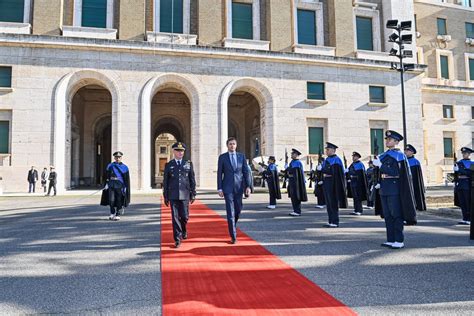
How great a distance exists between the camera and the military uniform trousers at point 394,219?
20.3ft

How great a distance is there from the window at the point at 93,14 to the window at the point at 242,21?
9.04 m

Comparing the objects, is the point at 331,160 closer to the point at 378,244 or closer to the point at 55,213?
the point at 378,244

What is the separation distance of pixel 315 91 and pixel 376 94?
5.27 m

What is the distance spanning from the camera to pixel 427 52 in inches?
1280

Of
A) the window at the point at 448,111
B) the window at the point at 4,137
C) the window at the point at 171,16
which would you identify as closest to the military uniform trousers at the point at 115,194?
the window at the point at 4,137

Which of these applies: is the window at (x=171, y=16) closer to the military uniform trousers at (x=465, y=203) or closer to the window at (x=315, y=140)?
the window at (x=315, y=140)

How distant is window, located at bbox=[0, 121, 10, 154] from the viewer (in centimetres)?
2012

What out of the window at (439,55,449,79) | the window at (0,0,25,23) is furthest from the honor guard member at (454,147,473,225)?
the window at (439,55,449,79)

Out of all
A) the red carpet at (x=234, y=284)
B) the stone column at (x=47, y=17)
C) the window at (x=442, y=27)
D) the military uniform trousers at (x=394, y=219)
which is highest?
the window at (x=442, y=27)

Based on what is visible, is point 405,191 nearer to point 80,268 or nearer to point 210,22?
point 80,268

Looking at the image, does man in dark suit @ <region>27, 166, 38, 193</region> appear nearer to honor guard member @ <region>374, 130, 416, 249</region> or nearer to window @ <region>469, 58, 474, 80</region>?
honor guard member @ <region>374, 130, 416, 249</region>

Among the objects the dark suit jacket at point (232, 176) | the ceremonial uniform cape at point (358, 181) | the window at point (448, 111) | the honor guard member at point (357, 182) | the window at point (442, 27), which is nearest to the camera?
the dark suit jacket at point (232, 176)

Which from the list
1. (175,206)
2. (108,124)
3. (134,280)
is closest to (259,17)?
(108,124)

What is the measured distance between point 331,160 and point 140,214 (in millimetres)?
6200
